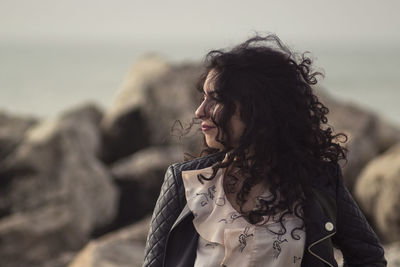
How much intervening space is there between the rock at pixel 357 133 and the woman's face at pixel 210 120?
451 cm

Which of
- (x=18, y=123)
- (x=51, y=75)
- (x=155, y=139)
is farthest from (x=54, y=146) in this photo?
(x=51, y=75)

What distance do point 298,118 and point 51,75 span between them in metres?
35.2

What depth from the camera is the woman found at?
210 centimetres

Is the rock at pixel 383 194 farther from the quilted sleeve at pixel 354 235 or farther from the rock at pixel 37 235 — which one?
the quilted sleeve at pixel 354 235

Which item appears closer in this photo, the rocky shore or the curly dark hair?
the curly dark hair

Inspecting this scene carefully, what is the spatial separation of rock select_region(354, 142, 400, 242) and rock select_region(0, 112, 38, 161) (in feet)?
9.70

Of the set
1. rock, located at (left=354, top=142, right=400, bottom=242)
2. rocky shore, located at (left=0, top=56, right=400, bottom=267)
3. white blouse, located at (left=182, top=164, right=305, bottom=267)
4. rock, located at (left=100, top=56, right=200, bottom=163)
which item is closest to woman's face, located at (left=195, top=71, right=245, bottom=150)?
white blouse, located at (left=182, top=164, right=305, bottom=267)

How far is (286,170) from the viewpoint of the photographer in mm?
2137

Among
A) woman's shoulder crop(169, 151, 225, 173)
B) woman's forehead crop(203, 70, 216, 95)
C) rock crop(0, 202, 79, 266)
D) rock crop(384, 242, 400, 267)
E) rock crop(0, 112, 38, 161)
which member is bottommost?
rock crop(0, 202, 79, 266)

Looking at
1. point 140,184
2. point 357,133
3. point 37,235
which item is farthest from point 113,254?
point 357,133

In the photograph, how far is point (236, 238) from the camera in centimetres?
209

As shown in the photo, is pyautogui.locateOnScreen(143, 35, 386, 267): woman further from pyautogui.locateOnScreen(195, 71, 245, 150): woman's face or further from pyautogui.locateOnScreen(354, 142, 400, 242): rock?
pyautogui.locateOnScreen(354, 142, 400, 242): rock

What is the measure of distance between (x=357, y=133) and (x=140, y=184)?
7.04ft

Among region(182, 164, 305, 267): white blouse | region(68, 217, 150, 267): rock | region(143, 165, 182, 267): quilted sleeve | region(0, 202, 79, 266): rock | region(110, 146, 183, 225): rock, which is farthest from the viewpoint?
region(110, 146, 183, 225): rock
